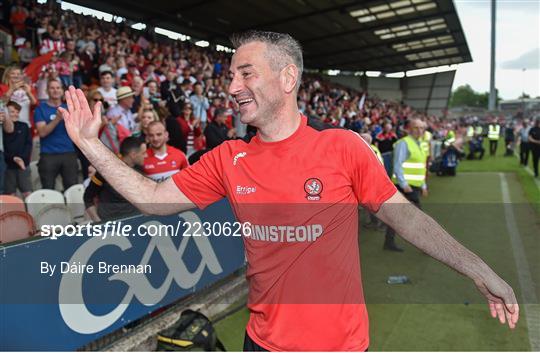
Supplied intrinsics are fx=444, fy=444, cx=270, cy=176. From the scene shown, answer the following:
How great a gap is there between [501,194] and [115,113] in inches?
450

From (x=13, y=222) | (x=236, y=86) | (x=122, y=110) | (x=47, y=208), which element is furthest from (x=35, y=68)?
(x=236, y=86)

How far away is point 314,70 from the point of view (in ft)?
141

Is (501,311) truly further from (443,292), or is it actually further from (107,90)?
(107,90)

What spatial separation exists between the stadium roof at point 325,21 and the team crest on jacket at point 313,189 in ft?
63.2

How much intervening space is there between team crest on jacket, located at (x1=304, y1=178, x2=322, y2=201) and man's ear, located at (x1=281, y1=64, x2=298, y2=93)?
0.48 metres

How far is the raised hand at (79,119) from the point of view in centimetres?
213

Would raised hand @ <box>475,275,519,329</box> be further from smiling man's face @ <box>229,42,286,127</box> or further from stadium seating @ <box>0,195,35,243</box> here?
stadium seating @ <box>0,195,35,243</box>

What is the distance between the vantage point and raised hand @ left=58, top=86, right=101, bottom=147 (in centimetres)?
213

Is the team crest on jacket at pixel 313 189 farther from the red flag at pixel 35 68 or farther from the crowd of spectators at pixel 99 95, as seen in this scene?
the red flag at pixel 35 68

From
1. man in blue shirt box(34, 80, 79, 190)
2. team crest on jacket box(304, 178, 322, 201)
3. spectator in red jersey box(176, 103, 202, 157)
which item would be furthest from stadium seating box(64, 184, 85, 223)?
team crest on jacket box(304, 178, 322, 201)

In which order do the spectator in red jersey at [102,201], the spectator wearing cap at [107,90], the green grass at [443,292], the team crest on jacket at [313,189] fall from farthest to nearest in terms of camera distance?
1. the spectator wearing cap at [107,90]
2. the spectator in red jersey at [102,201]
3. the green grass at [443,292]
4. the team crest on jacket at [313,189]

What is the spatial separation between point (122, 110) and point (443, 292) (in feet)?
18.7

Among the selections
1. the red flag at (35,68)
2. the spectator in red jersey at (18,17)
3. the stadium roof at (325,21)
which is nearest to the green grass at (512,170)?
the stadium roof at (325,21)

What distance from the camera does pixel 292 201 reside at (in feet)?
6.80
